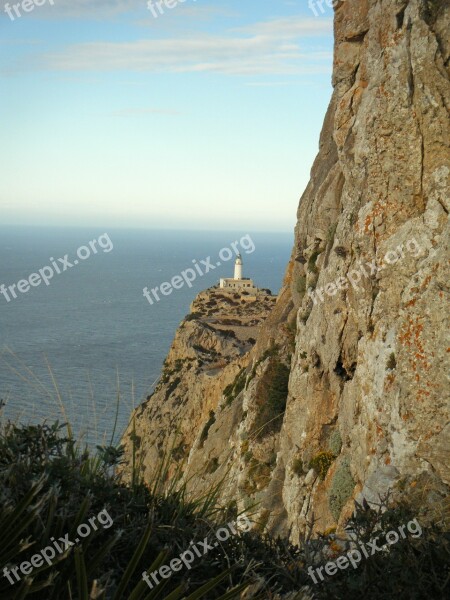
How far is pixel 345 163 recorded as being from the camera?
57.7ft

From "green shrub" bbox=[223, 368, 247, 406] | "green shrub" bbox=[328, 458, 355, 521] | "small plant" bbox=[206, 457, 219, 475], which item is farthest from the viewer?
"green shrub" bbox=[223, 368, 247, 406]

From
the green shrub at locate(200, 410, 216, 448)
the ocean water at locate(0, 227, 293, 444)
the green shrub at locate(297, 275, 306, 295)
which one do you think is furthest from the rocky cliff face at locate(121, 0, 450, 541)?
the ocean water at locate(0, 227, 293, 444)

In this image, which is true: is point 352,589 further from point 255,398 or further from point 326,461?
point 255,398

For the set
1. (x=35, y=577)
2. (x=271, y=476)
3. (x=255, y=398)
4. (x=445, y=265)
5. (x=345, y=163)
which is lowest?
(x=271, y=476)

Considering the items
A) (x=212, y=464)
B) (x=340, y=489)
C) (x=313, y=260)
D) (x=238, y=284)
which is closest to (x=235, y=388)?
Answer: (x=313, y=260)

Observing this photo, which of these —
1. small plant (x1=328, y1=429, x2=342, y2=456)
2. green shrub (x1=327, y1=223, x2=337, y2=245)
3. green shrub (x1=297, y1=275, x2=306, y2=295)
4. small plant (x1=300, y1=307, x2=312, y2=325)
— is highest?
green shrub (x1=327, y1=223, x2=337, y2=245)

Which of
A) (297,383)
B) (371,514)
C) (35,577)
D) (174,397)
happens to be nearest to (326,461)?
(297,383)

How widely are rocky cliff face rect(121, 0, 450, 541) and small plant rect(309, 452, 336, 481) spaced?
35 millimetres

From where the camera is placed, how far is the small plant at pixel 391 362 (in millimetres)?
13000

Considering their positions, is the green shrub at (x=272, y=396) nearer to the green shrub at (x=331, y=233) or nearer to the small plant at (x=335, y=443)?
the small plant at (x=335, y=443)

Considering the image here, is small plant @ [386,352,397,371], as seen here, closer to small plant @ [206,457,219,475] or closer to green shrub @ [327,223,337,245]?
small plant @ [206,457,219,475]

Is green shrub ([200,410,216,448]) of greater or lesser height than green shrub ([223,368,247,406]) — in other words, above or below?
below

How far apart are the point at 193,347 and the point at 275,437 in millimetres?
15460

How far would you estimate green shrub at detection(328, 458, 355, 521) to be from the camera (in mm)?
13883
